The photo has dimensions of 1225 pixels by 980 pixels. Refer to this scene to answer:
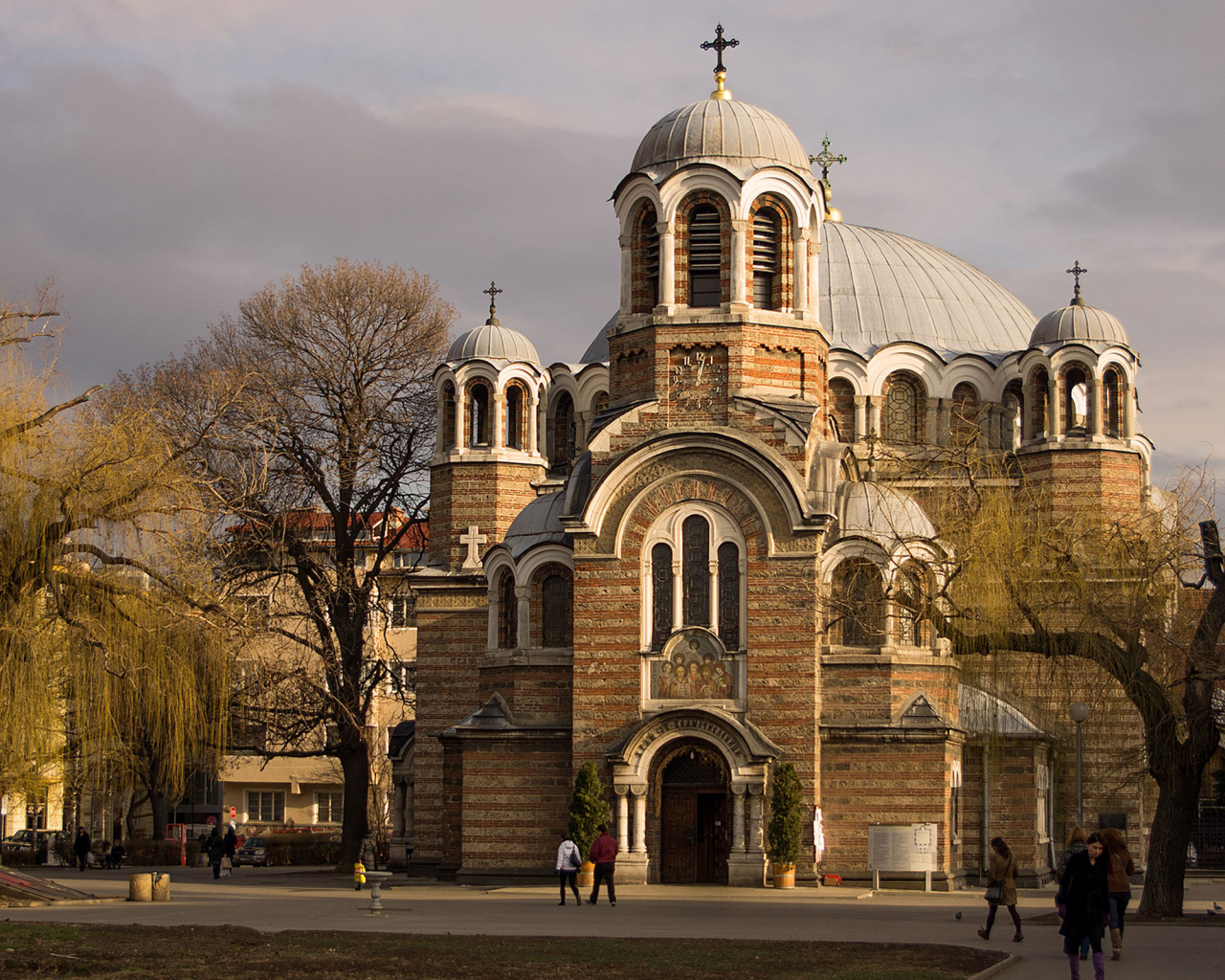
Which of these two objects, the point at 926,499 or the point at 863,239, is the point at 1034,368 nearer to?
A: the point at 926,499

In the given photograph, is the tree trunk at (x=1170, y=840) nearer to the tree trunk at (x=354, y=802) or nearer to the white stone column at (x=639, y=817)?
the white stone column at (x=639, y=817)

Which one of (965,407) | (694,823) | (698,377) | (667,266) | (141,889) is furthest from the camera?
(965,407)

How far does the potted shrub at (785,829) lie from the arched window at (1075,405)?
11574mm

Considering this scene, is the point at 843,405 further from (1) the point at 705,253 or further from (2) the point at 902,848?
(2) the point at 902,848

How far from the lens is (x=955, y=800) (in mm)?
31578

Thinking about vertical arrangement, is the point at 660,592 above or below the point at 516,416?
below

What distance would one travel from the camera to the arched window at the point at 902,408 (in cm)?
3791

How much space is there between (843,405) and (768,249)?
20.6ft

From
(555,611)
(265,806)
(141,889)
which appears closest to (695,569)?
(555,611)

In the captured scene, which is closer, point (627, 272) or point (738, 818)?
point (738, 818)

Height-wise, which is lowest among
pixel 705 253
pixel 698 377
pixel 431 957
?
pixel 431 957

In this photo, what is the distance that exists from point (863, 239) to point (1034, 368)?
6.74 metres

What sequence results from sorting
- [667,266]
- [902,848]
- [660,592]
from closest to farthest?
[902,848]
[660,592]
[667,266]

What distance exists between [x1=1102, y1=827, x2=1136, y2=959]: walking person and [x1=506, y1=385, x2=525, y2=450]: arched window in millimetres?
22488
